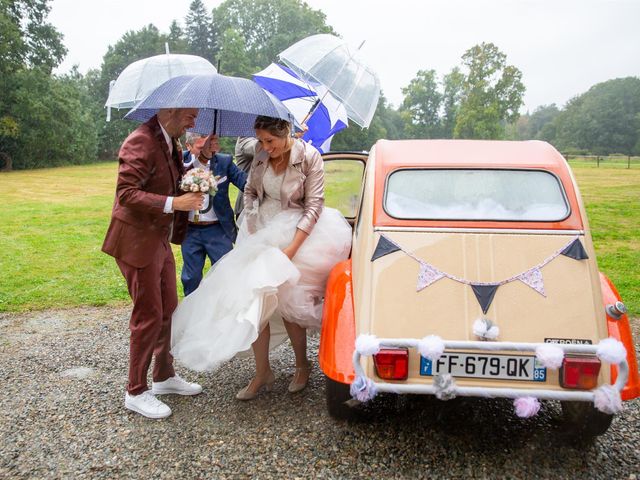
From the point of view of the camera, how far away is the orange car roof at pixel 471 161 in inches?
132

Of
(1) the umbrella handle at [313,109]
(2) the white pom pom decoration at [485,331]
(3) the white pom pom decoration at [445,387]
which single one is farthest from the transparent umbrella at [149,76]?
(3) the white pom pom decoration at [445,387]

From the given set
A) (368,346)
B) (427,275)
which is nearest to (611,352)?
(427,275)

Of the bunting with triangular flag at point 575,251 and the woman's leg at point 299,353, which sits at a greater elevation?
the bunting with triangular flag at point 575,251

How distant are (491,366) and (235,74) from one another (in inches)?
2021

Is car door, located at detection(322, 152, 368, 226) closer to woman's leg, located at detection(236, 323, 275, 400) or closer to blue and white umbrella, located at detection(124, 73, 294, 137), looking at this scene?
blue and white umbrella, located at detection(124, 73, 294, 137)

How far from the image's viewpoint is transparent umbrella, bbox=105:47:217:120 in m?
4.77

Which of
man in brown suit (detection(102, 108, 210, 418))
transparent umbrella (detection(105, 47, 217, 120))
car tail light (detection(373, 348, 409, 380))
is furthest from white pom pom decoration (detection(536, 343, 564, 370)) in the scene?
transparent umbrella (detection(105, 47, 217, 120))

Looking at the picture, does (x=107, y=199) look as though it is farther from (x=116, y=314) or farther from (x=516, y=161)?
(x=516, y=161)

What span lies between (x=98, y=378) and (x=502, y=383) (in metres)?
3.41

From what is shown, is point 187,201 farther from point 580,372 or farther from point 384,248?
point 580,372

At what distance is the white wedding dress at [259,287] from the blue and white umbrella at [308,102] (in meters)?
1.81

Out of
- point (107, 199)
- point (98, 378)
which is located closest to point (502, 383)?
point (98, 378)

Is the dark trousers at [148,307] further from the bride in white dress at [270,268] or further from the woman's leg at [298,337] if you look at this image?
the woman's leg at [298,337]

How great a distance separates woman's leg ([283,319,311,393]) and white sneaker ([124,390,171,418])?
3.19ft
